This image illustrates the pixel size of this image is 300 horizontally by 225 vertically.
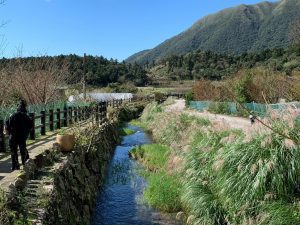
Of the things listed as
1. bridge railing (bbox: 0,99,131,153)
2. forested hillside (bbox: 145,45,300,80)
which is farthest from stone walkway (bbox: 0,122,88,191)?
forested hillside (bbox: 145,45,300,80)

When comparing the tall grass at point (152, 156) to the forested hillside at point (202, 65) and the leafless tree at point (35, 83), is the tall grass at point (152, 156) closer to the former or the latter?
the leafless tree at point (35, 83)

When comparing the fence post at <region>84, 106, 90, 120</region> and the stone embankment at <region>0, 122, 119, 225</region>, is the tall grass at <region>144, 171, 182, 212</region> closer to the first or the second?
the stone embankment at <region>0, 122, 119, 225</region>

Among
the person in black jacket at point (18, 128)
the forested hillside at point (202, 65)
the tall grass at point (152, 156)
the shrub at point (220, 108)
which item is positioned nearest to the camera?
the person in black jacket at point (18, 128)

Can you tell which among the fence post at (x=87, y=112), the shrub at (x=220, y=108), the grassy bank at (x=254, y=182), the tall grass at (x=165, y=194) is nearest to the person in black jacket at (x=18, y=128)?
the tall grass at (x=165, y=194)

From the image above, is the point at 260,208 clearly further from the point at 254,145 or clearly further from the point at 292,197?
the point at 254,145

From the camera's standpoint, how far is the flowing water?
1281cm

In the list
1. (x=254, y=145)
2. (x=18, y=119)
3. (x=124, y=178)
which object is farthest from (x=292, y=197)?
(x=124, y=178)

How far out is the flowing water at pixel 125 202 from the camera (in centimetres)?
1281

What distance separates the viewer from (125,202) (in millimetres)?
14875

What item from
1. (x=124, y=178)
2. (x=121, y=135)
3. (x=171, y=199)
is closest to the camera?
(x=171, y=199)

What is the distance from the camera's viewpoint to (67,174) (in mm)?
11992

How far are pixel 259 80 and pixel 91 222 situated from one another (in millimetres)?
27838

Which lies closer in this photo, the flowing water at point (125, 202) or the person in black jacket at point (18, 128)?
the person in black jacket at point (18, 128)

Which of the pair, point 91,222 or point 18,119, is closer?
point 18,119
